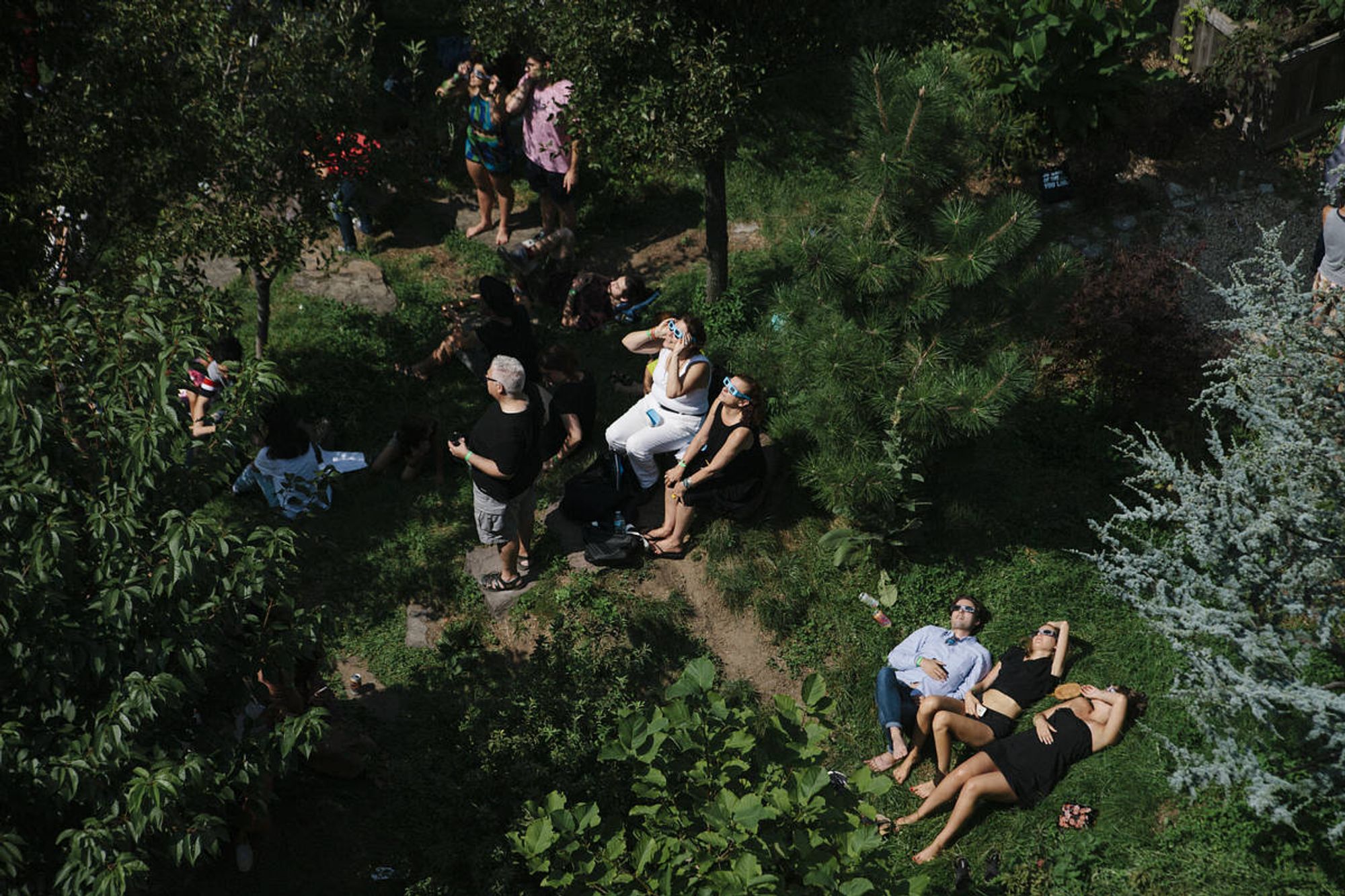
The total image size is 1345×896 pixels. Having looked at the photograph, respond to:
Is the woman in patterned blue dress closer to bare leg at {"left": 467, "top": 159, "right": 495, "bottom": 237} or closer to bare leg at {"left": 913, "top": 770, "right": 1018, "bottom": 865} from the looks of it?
bare leg at {"left": 467, "top": 159, "right": 495, "bottom": 237}

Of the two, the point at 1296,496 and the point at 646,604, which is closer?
the point at 1296,496

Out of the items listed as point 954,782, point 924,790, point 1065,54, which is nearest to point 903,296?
point 954,782

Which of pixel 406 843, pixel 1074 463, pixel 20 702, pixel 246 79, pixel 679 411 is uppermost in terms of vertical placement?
pixel 246 79

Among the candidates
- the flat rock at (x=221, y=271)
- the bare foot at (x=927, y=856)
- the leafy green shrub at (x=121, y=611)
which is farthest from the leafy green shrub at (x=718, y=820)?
the flat rock at (x=221, y=271)

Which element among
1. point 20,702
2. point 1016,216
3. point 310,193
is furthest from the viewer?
point 310,193

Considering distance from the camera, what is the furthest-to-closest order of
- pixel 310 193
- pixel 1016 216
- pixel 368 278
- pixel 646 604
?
pixel 368 278, pixel 310 193, pixel 646 604, pixel 1016 216

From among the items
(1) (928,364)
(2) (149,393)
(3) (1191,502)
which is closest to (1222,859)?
(3) (1191,502)

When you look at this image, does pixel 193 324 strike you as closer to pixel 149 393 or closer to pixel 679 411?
pixel 149 393
